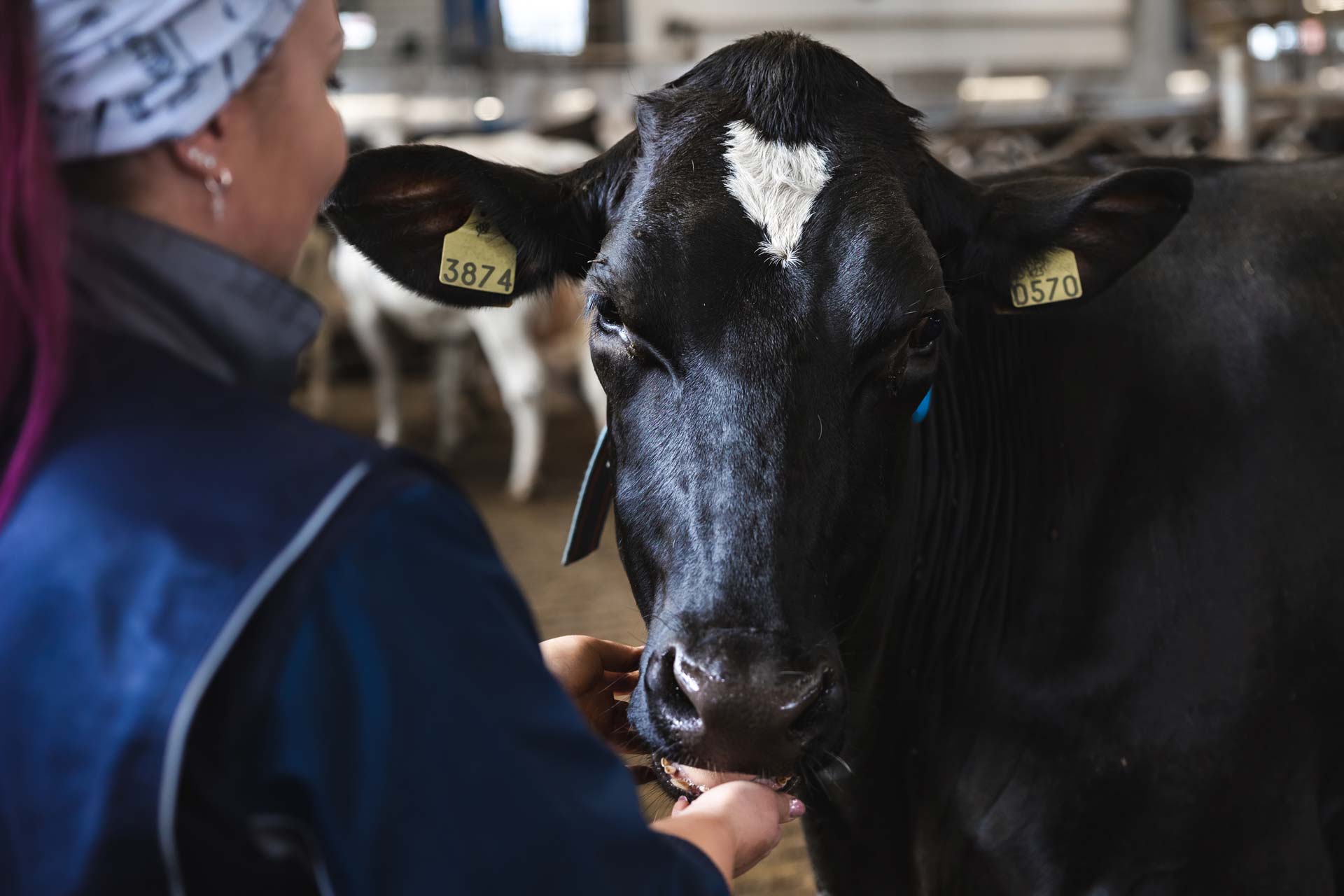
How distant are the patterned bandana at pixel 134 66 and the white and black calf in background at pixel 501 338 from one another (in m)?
5.77

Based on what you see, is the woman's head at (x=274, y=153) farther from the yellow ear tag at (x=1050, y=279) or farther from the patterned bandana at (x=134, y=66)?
the yellow ear tag at (x=1050, y=279)

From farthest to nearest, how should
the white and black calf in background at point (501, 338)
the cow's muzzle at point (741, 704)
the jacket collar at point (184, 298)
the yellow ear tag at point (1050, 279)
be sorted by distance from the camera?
the white and black calf in background at point (501, 338), the yellow ear tag at point (1050, 279), the cow's muzzle at point (741, 704), the jacket collar at point (184, 298)

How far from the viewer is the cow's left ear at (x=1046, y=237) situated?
5.77 ft

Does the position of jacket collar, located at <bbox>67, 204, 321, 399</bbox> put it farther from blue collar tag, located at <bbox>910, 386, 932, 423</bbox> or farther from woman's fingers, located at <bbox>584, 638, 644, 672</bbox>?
blue collar tag, located at <bbox>910, 386, 932, 423</bbox>

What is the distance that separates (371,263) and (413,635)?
128 cm

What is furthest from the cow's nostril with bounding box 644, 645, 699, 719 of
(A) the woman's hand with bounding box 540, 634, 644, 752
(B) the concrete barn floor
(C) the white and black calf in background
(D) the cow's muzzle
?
(C) the white and black calf in background

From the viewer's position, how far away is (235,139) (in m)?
0.83

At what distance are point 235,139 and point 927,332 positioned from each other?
100 cm

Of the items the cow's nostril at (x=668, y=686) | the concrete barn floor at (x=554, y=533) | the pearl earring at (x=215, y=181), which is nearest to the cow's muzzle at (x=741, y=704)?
the cow's nostril at (x=668, y=686)

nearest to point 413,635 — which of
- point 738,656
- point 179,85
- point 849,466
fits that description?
point 179,85

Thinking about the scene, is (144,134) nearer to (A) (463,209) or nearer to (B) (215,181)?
(B) (215,181)

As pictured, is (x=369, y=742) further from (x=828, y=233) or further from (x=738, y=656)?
(x=828, y=233)

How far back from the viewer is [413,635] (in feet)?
2.30

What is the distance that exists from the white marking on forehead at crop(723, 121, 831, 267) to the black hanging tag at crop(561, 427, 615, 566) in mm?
437
